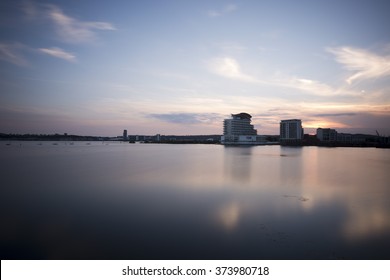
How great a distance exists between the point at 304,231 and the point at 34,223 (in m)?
12.0

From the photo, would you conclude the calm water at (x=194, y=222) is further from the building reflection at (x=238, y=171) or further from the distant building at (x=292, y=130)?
the distant building at (x=292, y=130)

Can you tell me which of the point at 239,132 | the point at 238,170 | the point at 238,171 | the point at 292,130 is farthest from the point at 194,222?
the point at 292,130

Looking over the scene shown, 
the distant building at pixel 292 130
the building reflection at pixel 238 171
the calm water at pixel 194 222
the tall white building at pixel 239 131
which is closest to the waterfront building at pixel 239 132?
the tall white building at pixel 239 131

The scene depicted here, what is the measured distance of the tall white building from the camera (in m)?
157

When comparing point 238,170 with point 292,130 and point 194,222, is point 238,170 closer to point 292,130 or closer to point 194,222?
point 194,222

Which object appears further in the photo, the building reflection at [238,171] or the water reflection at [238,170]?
the water reflection at [238,170]

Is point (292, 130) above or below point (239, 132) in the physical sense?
above

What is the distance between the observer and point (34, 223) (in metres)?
11.2

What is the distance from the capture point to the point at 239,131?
16300 centimetres

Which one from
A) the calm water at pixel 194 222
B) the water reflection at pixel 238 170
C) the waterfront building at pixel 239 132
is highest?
the waterfront building at pixel 239 132

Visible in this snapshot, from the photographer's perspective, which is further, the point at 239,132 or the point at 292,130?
the point at 292,130

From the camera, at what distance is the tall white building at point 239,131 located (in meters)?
157

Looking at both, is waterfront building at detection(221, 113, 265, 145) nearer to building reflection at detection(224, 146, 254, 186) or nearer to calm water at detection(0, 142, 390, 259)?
building reflection at detection(224, 146, 254, 186)

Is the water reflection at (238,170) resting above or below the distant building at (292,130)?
below
